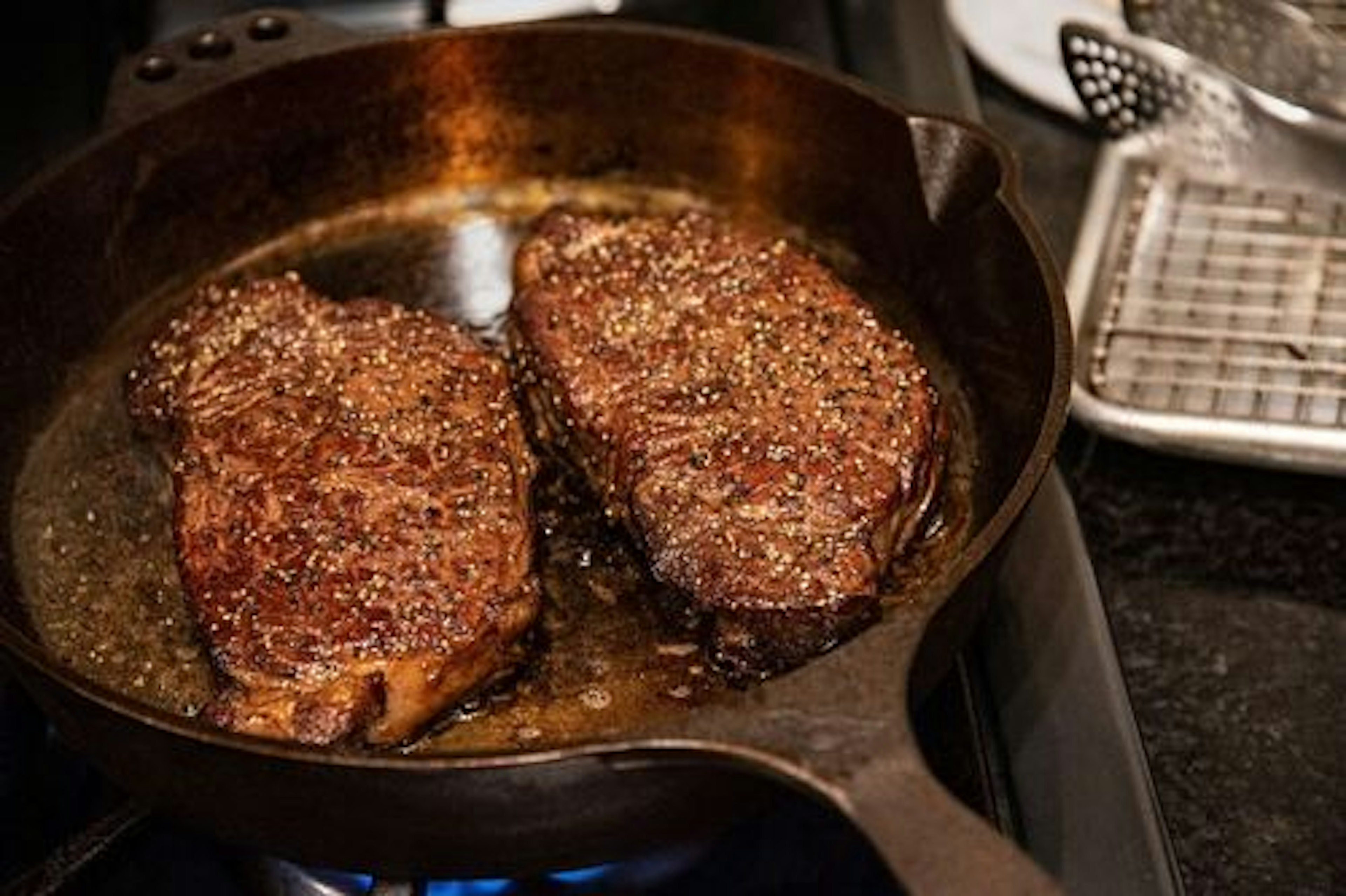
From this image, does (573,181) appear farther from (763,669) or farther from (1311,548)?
(1311,548)

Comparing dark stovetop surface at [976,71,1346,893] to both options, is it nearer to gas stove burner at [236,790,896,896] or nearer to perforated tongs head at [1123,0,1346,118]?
gas stove burner at [236,790,896,896]

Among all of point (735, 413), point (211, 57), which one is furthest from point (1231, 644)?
point (211, 57)

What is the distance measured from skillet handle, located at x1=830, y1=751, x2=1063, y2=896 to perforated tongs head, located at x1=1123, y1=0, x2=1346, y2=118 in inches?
42.2

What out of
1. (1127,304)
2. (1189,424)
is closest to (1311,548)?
(1189,424)

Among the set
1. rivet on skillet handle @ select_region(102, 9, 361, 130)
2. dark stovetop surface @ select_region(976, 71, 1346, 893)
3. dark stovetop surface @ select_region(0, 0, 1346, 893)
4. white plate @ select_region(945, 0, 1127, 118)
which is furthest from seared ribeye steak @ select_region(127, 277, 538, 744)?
white plate @ select_region(945, 0, 1127, 118)

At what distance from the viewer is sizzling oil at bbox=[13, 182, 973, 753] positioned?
55.9 inches

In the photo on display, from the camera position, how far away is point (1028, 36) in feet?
7.17

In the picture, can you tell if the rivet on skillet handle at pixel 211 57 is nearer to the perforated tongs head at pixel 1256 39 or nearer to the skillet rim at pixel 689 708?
the skillet rim at pixel 689 708

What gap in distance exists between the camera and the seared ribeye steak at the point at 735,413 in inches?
55.0

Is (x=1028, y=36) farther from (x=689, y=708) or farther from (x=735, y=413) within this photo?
(x=689, y=708)

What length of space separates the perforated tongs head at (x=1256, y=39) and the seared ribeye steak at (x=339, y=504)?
82cm

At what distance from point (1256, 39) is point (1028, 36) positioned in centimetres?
36

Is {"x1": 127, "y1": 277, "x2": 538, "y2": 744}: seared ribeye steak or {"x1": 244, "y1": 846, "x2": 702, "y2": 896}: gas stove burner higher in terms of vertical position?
{"x1": 127, "y1": 277, "x2": 538, "y2": 744}: seared ribeye steak

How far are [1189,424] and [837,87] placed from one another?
0.49 meters
